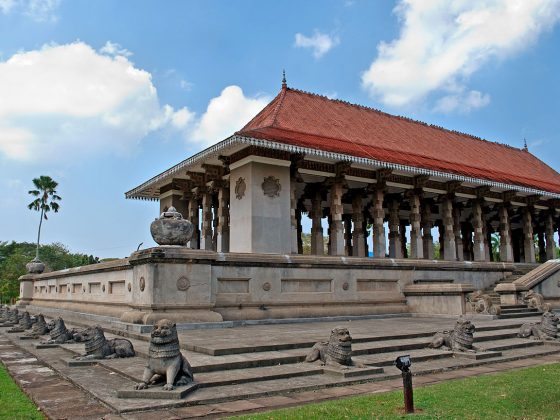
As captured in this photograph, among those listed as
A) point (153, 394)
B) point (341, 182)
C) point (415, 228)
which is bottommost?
point (153, 394)

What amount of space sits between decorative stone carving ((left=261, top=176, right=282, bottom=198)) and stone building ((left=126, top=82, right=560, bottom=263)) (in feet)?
0.13

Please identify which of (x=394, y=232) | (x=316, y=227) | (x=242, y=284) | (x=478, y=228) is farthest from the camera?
(x=478, y=228)

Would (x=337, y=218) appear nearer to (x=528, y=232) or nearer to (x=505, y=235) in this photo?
(x=505, y=235)

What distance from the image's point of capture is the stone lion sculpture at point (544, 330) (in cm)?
1095

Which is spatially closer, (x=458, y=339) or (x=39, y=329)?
(x=458, y=339)

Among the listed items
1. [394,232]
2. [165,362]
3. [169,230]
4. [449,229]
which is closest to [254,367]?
[165,362]

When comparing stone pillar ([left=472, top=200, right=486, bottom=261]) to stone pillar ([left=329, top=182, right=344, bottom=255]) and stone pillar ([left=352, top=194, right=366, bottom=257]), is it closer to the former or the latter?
stone pillar ([left=352, top=194, right=366, bottom=257])

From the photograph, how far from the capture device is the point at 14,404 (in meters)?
5.55

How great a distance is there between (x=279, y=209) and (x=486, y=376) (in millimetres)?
13038

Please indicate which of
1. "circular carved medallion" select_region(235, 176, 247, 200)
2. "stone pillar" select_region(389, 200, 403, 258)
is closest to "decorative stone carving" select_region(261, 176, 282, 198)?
"circular carved medallion" select_region(235, 176, 247, 200)

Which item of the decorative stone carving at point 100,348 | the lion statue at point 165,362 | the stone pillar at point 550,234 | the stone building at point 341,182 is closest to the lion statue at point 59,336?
the decorative stone carving at point 100,348

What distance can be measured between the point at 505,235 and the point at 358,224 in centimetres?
914

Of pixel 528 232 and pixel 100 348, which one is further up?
pixel 528 232

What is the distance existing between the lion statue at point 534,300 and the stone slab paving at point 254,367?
19.4ft
